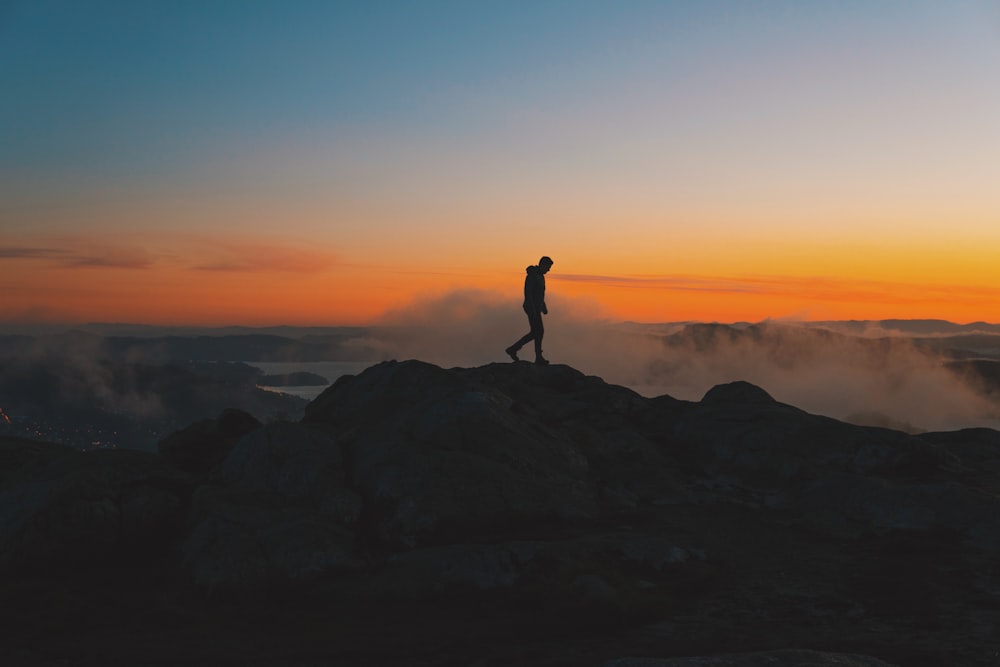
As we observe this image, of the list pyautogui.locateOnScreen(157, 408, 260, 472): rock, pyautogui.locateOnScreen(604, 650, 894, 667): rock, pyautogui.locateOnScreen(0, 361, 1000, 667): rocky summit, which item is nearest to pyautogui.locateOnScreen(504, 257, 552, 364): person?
pyautogui.locateOnScreen(0, 361, 1000, 667): rocky summit

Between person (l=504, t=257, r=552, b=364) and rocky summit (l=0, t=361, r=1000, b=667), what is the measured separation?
7041 millimetres

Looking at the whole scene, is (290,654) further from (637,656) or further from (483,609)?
(637,656)

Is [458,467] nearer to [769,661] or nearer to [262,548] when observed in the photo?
[262,548]

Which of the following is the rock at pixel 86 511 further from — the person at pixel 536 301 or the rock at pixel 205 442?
the person at pixel 536 301

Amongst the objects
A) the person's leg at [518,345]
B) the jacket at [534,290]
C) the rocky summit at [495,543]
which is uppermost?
the jacket at [534,290]

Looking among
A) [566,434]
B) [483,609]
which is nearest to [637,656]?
[483,609]

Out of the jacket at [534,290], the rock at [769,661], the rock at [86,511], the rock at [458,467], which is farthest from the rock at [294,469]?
the jacket at [534,290]

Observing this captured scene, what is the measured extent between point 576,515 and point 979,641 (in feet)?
33.2

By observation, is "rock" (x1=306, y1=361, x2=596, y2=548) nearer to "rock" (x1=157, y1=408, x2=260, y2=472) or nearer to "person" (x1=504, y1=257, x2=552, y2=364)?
"rock" (x1=157, y1=408, x2=260, y2=472)

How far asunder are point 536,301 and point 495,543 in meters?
17.2

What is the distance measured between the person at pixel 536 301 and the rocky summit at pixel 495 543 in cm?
704

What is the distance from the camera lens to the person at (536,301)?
33.6 metres

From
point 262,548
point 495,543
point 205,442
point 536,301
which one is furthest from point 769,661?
point 536,301

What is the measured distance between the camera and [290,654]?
13516 millimetres
